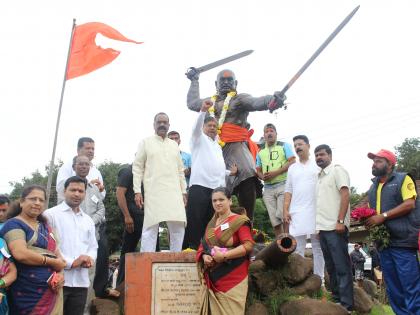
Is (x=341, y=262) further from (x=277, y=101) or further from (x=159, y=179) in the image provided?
(x=159, y=179)

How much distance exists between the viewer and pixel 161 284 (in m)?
5.95

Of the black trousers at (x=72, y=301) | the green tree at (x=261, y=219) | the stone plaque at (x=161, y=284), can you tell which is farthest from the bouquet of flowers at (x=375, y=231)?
the green tree at (x=261, y=219)

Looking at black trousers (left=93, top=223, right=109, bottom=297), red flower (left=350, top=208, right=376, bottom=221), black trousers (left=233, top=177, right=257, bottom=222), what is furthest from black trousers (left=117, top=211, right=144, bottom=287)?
red flower (left=350, top=208, right=376, bottom=221)

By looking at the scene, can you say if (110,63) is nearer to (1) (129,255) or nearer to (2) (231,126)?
(2) (231,126)

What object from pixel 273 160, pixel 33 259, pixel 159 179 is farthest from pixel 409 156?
pixel 33 259

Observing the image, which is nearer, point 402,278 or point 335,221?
point 402,278

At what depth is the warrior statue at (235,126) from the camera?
703cm

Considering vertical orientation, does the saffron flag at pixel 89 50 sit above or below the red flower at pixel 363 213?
above

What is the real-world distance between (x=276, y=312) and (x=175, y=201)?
1894mm

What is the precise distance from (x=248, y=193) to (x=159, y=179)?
64.1 inches

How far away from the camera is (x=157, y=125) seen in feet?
20.7

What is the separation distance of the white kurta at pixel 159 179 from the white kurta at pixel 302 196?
5.16ft

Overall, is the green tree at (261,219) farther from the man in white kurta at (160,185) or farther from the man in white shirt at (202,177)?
the man in white kurta at (160,185)

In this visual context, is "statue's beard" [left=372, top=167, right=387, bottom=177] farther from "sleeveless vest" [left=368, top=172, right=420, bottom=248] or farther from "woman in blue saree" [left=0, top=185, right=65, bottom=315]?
"woman in blue saree" [left=0, top=185, right=65, bottom=315]
